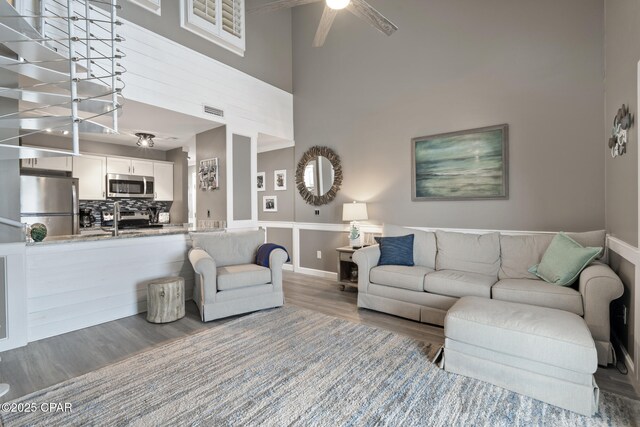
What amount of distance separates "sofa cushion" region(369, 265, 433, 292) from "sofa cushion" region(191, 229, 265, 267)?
5.01ft

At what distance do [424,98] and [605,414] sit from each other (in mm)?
3528

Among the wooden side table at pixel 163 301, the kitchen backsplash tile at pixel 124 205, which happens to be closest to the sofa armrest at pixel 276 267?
the wooden side table at pixel 163 301

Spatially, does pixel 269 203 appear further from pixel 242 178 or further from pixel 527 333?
pixel 527 333

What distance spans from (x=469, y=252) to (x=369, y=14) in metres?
2.55

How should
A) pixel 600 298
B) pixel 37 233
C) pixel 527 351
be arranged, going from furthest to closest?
pixel 37 233 < pixel 600 298 < pixel 527 351

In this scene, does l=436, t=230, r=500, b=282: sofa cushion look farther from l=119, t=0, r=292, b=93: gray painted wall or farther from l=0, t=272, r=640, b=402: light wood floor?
l=119, t=0, r=292, b=93: gray painted wall

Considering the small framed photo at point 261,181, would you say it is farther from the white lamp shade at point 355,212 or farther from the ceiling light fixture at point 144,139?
the white lamp shade at point 355,212

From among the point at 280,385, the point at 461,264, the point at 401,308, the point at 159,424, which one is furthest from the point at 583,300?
the point at 159,424

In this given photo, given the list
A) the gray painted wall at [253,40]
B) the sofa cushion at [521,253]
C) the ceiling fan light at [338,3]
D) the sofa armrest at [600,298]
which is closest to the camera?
the sofa armrest at [600,298]

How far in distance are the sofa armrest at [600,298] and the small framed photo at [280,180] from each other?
14.2 ft

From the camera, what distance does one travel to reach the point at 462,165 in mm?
3746

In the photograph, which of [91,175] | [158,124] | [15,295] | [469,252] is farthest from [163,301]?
[91,175]

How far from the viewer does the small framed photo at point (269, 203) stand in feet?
18.8

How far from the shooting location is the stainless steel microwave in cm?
536
